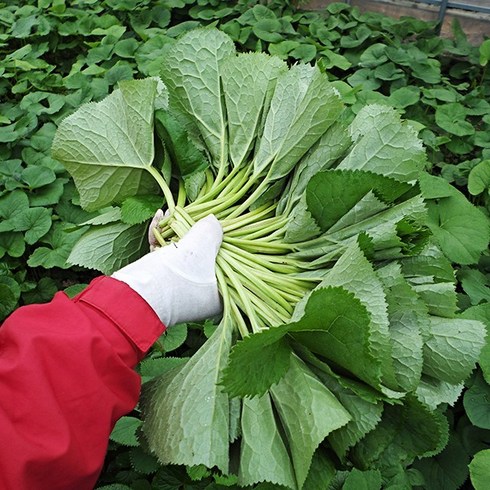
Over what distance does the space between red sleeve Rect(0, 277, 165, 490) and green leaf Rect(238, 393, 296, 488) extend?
0.67ft

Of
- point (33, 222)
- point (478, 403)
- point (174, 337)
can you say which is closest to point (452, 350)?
point (478, 403)

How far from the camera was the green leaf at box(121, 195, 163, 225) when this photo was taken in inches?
46.3

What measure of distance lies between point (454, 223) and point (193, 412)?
4.12 ft

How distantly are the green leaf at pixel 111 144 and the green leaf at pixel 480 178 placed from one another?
131 centimetres

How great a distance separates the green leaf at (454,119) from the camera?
7.80ft

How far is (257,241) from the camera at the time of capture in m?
1.20

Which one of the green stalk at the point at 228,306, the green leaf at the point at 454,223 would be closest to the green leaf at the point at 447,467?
the green leaf at the point at 454,223

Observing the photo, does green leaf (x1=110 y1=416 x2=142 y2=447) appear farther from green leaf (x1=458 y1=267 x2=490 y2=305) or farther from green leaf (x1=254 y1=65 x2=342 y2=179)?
green leaf (x1=458 y1=267 x2=490 y2=305)

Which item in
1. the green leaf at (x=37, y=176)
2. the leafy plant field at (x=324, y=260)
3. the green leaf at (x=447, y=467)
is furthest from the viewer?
the green leaf at (x=37, y=176)

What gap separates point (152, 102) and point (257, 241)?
0.37m

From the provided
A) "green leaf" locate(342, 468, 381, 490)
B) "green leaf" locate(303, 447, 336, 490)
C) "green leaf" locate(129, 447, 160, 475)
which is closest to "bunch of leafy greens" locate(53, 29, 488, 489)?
"green leaf" locate(303, 447, 336, 490)

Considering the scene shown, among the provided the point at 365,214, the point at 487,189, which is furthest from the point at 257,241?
the point at 487,189

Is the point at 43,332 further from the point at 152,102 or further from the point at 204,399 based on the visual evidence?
the point at 152,102

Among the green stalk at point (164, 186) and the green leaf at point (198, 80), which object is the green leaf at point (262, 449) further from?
the green leaf at point (198, 80)
